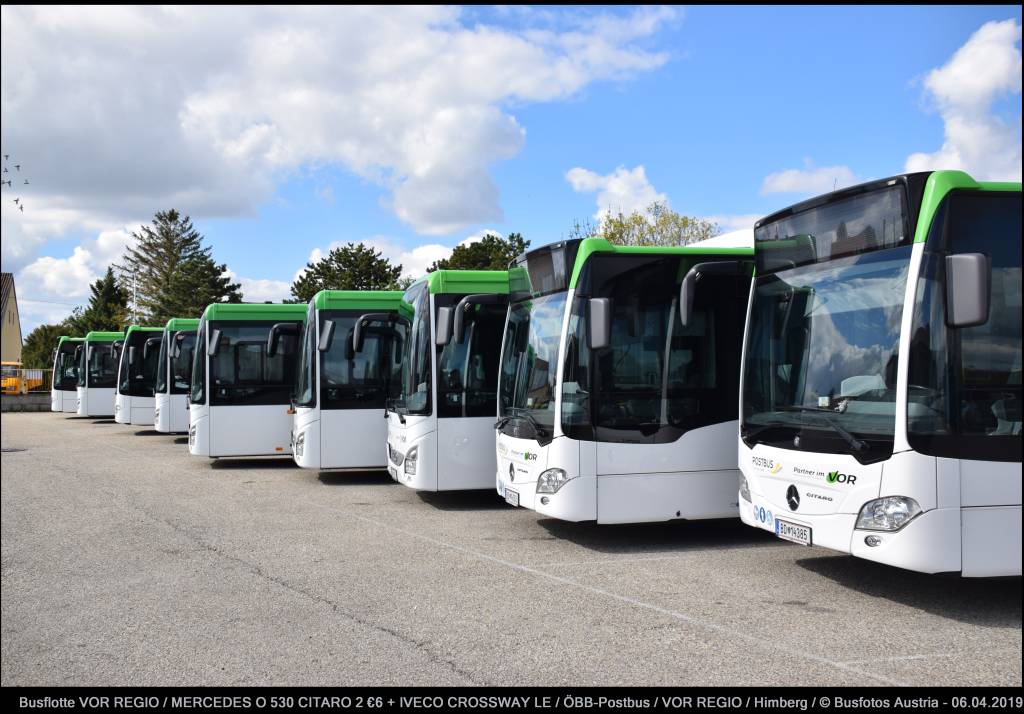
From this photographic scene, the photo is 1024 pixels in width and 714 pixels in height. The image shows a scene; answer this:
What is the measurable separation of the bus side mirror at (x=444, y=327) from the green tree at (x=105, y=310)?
76.0m

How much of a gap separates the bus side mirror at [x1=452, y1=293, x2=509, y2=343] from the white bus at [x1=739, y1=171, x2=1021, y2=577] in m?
4.65

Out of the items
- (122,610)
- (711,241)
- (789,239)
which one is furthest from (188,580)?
(711,241)

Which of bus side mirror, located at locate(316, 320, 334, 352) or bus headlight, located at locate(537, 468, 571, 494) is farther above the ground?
bus side mirror, located at locate(316, 320, 334, 352)

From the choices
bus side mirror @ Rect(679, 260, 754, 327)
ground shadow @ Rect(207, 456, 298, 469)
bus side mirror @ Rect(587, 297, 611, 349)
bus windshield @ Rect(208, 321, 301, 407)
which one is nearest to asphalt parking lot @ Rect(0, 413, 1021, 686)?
bus side mirror @ Rect(587, 297, 611, 349)

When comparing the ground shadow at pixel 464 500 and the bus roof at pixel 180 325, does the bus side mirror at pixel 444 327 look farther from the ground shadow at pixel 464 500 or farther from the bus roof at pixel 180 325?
the bus roof at pixel 180 325

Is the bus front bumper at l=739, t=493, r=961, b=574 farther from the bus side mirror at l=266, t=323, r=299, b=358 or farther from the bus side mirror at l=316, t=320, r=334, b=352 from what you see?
the bus side mirror at l=266, t=323, r=299, b=358

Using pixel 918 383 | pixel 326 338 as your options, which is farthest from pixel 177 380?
pixel 918 383

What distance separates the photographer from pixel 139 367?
26547 mm

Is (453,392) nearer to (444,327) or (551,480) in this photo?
(444,327)

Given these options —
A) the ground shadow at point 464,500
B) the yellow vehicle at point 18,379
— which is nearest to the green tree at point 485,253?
the yellow vehicle at point 18,379

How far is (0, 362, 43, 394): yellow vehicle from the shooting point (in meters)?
54.2

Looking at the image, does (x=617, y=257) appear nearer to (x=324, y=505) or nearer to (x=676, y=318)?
(x=676, y=318)

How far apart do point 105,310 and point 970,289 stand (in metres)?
87.8

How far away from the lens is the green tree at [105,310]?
81125 mm
